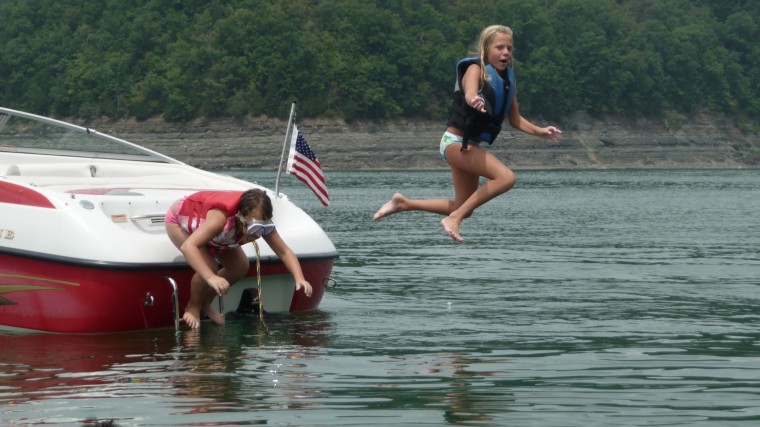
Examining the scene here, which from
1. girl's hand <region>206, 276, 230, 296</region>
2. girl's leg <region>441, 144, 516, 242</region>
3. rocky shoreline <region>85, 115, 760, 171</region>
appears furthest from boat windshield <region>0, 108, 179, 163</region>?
rocky shoreline <region>85, 115, 760, 171</region>

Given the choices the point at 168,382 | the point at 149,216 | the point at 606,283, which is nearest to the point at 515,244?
the point at 606,283

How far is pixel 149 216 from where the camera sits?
10453 millimetres

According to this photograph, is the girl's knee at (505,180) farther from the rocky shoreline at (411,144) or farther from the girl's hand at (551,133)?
the rocky shoreline at (411,144)

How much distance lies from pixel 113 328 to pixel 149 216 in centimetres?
92

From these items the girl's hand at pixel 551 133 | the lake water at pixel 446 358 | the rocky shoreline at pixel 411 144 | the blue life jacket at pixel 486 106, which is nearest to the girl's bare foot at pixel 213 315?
the lake water at pixel 446 358

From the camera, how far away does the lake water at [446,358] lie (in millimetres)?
7391

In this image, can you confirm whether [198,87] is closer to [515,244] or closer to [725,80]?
[725,80]

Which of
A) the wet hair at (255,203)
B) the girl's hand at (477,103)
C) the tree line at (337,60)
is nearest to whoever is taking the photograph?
the girl's hand at (477,103)

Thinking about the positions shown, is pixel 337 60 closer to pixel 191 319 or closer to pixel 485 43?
pixel 191 319

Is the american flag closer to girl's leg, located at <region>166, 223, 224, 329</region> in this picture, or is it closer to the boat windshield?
the boat windshield

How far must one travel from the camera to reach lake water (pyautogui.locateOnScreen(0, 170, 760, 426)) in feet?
24.2

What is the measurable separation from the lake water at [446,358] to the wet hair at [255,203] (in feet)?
3.10

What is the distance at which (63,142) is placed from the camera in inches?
494

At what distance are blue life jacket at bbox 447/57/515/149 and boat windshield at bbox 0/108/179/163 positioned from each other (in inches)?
138
